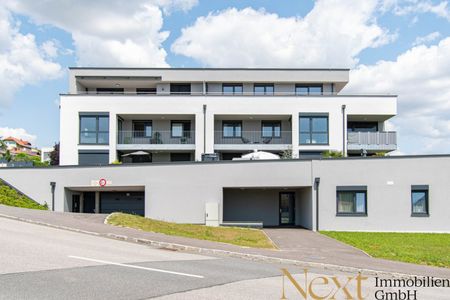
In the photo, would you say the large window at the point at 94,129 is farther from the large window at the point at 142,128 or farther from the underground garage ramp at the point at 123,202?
the underground garage ramp at the point at 123,202

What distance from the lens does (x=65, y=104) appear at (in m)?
34.6

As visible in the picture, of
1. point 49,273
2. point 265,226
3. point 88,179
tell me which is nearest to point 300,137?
point 265,226

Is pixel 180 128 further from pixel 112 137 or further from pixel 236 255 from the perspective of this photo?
pixel 236 255

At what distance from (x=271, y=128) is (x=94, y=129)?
12876 mm

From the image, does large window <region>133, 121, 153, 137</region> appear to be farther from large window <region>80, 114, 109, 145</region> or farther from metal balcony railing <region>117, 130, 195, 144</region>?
large window <region>80, 114, 109, 145</region>

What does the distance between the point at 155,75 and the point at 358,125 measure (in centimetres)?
1611

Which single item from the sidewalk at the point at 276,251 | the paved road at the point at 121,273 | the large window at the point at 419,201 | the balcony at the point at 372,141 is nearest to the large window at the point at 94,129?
the sidewalk at the point at 276,251

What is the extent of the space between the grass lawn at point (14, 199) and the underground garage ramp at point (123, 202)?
11.8ft

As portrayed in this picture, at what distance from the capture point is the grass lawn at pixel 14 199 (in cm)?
2398

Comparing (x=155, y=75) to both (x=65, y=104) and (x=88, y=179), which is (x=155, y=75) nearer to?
(x=65, y=104)

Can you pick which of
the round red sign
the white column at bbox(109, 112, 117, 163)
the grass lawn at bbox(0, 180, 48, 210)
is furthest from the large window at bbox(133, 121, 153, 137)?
the grass lawn at bbox(0, 180, 48, 210)

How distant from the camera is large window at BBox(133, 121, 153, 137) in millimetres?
36812

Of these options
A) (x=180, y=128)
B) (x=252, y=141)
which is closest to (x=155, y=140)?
(x=180, y=128)

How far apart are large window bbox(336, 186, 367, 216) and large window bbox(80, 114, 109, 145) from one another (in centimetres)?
1746
